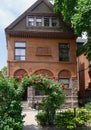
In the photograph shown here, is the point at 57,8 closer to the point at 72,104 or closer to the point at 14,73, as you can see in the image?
the point at 14,73

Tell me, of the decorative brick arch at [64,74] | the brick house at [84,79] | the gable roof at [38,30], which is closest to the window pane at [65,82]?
the decorative brick arch at [64,74]

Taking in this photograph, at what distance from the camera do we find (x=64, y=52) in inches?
1213

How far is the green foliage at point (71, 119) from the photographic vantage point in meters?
15.9

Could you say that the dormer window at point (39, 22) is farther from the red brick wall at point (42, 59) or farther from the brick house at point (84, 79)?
the brick house at point (84, 79)

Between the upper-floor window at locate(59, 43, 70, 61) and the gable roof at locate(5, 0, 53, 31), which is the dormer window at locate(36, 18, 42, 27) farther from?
the upper-floor window at locate(59, 43, 70, 61)

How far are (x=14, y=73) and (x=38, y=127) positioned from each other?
44.2 ft

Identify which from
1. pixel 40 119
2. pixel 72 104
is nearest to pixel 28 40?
pixel 72 104

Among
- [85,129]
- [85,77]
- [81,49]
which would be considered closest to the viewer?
[85,129]

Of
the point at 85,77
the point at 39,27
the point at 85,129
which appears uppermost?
the point at 39,27

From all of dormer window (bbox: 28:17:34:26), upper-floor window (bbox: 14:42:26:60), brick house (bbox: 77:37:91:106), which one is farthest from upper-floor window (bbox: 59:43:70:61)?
upper-floor window (bbox: 14:42:26:60)

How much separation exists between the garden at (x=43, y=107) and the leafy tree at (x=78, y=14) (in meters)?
8.79

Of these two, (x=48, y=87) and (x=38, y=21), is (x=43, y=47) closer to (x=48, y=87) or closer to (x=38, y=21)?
(x=38, y=21)

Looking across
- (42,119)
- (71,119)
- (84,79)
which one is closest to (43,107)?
(42,119)

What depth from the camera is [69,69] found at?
99.4 feet
